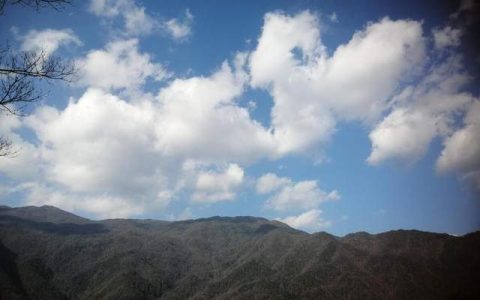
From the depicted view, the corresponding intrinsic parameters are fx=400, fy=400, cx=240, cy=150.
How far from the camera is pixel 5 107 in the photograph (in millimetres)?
11883

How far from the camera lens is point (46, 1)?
11.8 meters

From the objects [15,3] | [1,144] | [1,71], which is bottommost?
[1,144]

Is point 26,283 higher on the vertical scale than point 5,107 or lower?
lower

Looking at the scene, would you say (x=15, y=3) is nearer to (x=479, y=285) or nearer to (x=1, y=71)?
(x=1, y=71)

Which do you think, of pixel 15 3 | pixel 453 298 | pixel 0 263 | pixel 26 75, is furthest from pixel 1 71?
pixel 0 263

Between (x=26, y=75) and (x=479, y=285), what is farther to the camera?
(x=479, y=285)

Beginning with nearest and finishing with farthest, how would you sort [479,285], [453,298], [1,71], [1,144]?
[1,71] → [1,144] → [453,298] → [479,285]

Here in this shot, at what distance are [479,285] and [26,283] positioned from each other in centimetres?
22078

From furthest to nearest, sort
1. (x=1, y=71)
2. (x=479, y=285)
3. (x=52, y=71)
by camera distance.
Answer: (x=479, y=285) < (x=52, y=71) < (x=1, y=71)

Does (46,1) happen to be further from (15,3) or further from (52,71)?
(52,71)

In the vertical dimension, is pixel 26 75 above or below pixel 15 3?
below

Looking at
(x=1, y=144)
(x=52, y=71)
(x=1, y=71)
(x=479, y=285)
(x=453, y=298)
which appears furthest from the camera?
(x=479, y=285)

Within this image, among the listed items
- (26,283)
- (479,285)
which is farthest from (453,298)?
(26,283)

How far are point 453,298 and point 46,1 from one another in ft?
671
